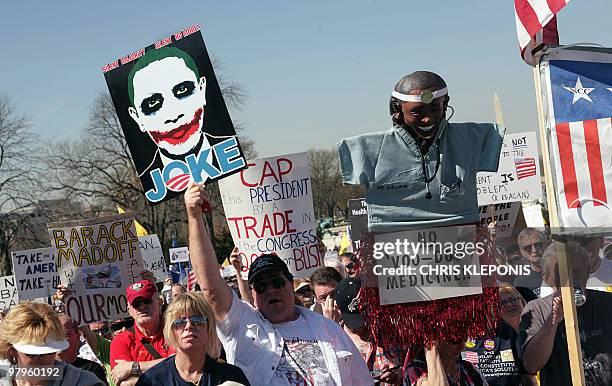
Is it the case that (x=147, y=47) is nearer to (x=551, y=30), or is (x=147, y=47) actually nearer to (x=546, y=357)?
(x=551, y=30)

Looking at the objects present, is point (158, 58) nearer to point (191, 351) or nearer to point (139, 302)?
point (139, 302)

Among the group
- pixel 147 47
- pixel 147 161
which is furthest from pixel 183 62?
pixel 147 161

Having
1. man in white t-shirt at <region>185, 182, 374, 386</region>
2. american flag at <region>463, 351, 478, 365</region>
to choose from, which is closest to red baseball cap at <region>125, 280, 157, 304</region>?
man in white t-shirt at <region>185, 182, 374, 386</region>

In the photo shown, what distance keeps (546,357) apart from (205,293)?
1977 mm

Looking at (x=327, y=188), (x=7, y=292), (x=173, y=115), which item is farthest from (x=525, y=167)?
(x=327, y=188)

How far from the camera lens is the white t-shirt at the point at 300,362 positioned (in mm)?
4047

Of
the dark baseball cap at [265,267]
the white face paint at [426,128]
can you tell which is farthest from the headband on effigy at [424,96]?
the dark baseball cap at [265,267]

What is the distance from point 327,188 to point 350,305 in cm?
6016

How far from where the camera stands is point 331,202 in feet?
215

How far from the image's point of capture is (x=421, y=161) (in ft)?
12.5

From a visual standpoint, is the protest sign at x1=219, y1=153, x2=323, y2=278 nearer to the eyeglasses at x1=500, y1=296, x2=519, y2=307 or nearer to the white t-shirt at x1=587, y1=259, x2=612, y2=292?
the eyeglasses at x1=500, y1=296, x2=519, y2=307

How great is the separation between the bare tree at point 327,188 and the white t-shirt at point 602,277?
56.7 metres

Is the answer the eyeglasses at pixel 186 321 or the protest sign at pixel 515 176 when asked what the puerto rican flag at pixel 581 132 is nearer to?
the eyeglasses at pixel 186 321

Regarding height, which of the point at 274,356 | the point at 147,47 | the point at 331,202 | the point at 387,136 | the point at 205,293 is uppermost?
the point at 147,47
